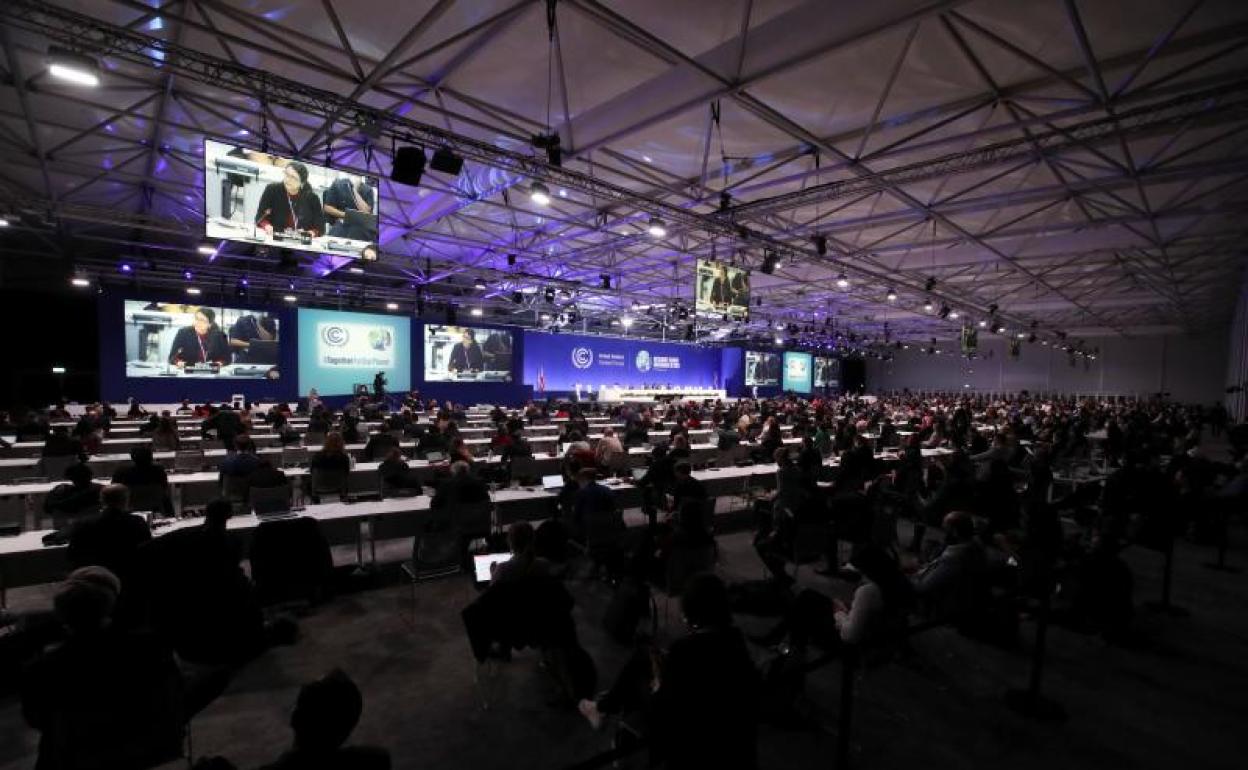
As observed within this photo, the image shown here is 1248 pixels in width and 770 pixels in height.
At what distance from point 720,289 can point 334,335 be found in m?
16.9

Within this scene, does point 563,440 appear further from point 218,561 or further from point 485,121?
point 218,561

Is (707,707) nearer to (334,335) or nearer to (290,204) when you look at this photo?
(290,204)

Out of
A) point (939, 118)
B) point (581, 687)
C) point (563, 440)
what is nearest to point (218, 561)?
point (581, 687)

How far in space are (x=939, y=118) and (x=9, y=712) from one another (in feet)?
37.1

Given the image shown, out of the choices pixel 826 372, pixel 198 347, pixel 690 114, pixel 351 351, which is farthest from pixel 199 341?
pixel 826 372

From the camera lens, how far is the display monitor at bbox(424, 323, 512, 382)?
80.6 feet

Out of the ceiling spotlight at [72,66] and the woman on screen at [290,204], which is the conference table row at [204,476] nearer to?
the woman on screen at [290,204]

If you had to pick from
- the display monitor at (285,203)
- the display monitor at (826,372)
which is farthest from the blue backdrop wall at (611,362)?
the display monitor at (285,203)

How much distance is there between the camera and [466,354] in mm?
25453

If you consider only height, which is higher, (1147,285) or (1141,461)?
(1147,285)

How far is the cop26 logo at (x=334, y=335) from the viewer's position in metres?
21.7

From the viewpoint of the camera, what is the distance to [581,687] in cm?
368

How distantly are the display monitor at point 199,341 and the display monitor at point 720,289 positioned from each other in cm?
1692

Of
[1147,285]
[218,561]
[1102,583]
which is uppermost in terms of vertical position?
[1147,285]
